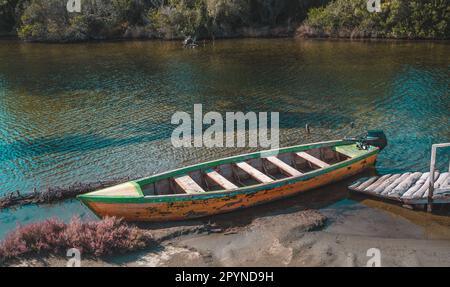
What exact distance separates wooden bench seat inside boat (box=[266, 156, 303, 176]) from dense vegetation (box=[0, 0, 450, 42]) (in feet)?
140

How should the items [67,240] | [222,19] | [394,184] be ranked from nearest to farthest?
[67,240] → [394,184] → [222,19]

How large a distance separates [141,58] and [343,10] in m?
27.4

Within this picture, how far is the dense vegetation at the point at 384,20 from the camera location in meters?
53.5

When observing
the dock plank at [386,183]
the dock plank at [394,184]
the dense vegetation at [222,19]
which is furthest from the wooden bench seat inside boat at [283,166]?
the dense vegetation at [222,19]

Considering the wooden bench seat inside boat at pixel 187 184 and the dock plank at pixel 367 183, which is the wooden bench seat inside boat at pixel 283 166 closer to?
the dock plank at pixel 367 183

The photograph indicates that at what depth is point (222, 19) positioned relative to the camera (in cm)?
6344

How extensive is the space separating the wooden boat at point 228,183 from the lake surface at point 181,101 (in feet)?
6.95

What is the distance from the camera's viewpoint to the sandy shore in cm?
1368

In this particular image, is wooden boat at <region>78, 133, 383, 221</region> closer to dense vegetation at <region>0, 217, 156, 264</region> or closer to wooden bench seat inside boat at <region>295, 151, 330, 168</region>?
wooden bench seat inside boat at <region>295, 151, 330, 168</region>

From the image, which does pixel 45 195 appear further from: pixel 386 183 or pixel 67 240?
pixel 386 183

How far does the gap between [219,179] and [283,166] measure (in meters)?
2.98

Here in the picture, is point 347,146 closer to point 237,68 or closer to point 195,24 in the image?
point 237,68

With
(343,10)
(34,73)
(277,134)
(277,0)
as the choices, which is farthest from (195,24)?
(277,134)

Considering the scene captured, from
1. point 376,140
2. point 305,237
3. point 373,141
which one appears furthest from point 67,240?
point 376,140
